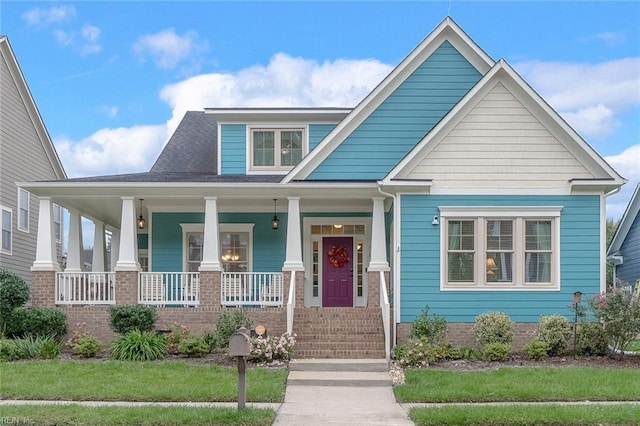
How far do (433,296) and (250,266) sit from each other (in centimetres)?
564

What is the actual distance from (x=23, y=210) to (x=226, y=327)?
38.8 feet

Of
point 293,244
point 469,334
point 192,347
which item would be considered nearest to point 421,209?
point 469,334

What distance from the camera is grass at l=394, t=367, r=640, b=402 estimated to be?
9430mm

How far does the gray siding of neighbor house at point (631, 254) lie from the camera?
24.0 metres

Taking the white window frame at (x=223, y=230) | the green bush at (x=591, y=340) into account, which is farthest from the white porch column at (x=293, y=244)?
the green bush at (x=591, y=340)

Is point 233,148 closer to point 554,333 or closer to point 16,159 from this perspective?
point 16,159

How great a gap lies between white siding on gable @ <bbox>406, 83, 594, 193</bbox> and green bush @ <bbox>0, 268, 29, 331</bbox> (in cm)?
934

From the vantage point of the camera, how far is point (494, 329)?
13.2m

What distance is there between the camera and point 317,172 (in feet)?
51.4

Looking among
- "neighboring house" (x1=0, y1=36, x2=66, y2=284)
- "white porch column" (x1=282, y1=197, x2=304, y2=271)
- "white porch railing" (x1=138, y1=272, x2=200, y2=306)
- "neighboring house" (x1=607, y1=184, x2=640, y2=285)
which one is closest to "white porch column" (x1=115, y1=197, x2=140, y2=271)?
"white porch railing" (x1=138, y1=272, x2=200, y2=306)

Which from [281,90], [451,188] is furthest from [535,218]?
[281,90]

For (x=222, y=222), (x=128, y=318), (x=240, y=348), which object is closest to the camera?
(x=240, y=348)

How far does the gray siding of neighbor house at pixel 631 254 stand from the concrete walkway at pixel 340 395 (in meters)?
15.7

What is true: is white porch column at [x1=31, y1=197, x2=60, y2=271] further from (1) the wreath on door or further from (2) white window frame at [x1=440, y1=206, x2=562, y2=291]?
(2) white window frame at [x1=440, y1=206, x2=562, y2=291]
